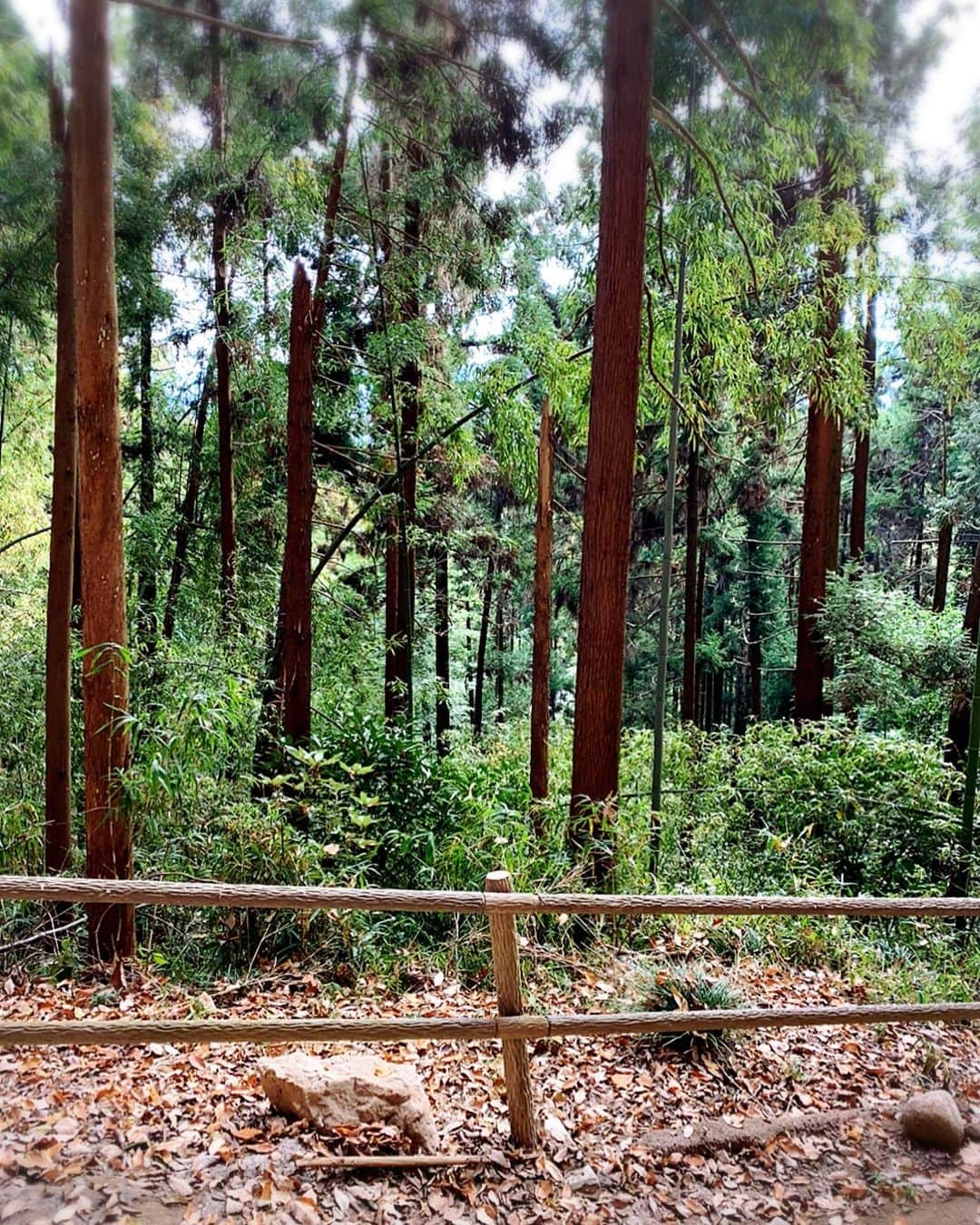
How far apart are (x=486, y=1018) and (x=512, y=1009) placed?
114 millimetres

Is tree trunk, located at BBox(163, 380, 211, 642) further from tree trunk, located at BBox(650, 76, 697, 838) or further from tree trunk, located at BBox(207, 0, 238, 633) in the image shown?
tree trunk, located at BBox(650, 76, 697, 838)

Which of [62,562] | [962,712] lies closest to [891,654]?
[962,712]

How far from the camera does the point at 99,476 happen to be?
128 inches

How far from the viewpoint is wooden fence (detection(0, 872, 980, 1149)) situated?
2.11 m

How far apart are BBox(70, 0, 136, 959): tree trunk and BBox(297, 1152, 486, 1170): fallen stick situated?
1787mm

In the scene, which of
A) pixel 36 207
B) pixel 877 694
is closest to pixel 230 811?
pixel 36 207

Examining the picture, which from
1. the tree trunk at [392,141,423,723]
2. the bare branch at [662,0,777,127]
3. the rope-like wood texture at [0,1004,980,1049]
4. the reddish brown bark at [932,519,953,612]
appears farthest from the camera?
the reddish brown bark at [932,519,953,612]

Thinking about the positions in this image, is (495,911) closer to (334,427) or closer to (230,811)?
(230,811)

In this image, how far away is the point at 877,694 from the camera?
816 cm

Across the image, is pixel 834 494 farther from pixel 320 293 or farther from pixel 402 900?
pixel 402 900

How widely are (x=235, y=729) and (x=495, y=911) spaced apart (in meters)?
2.44

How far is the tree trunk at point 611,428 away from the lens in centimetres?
397

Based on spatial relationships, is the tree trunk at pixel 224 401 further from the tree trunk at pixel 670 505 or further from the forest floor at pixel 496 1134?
the forest floor at pixel 496 1134

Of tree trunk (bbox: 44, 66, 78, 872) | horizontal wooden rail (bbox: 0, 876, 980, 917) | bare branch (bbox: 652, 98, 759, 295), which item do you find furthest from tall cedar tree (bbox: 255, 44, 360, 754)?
horizontal wooden rail (bbox: 0, 876, 980, 917)
